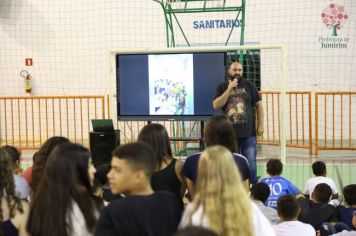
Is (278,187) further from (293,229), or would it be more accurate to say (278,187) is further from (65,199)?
(65,199)

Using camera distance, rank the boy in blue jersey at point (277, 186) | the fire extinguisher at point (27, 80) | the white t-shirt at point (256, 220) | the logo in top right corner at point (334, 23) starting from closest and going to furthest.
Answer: the white t-shirt at point (256, 220) < the boy in blue jersey at point (277, 186) < the logo in top right corner at point (334, 23) < the fire extinguisher at point (27, 80)

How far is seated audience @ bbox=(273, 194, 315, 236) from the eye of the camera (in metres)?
4.47

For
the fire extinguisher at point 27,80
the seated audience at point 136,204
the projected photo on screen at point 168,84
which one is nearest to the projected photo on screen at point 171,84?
the projected photo on screen at point 168,84

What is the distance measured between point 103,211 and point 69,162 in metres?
0.38

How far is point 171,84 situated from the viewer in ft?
30.2

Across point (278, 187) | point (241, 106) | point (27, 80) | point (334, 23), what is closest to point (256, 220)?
point (278, 187)

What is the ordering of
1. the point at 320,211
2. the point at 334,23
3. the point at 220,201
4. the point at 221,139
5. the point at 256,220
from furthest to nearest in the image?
the point at 334,23, the point at 320,211, the point at 221,139, the point at 256,220, the point at 220,201

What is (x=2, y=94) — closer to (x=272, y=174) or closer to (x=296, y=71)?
(x=296, y=71)

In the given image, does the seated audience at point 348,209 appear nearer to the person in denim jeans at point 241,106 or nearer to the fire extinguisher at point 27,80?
the person in denim jeans at point 241,106

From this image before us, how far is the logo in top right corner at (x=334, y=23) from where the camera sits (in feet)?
41.3

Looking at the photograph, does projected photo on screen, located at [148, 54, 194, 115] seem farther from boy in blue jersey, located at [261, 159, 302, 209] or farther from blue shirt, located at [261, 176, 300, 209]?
blue shirt, located at [261, 176, 300, 209]

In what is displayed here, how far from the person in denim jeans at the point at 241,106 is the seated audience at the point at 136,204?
4594mm

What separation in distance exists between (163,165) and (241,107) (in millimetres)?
3725

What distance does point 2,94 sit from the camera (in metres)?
13.7
